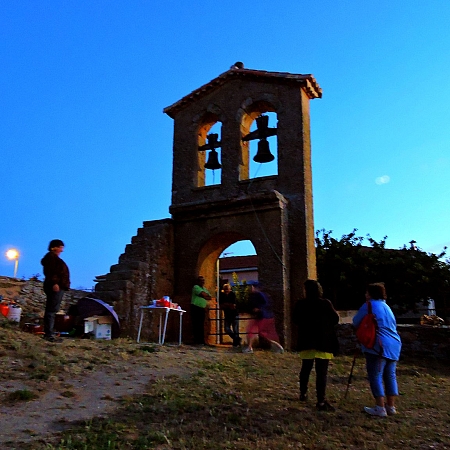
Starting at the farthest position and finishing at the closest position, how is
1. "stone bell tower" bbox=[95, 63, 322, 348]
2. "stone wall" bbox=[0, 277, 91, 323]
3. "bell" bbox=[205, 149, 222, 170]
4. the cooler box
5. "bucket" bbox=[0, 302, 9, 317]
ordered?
"bell" bbox=[205, 149, 222, 170], "stone bell tower" bbox=[95, 63, 322, 348], "stone wall" bbox=[0, 277, 91, 323], the cooler box, "bucket" bbox=[0, 302, 9, 317]

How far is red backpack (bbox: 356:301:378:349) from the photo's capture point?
5879mm

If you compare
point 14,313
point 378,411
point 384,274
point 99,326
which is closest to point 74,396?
point 378,411

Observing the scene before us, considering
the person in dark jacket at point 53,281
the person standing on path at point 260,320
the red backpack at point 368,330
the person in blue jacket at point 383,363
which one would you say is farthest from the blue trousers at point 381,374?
the person in dark jacket at point 53,281

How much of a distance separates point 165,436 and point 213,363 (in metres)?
3.73

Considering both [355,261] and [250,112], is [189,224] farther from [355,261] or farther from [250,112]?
[355,261]

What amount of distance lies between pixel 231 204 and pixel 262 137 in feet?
6.29

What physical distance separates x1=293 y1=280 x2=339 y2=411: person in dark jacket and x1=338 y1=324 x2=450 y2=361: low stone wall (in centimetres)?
461

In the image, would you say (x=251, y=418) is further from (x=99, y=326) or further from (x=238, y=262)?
(x=238, y=262)

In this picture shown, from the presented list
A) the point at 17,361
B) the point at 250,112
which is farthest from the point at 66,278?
the point at 250,112

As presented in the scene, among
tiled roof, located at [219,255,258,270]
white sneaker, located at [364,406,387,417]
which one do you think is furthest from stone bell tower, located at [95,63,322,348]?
tiled roof, located at [219,255,258,270]

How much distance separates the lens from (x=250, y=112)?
13.7 m

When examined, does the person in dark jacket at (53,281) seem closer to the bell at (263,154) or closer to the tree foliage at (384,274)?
the bell at (263,154)

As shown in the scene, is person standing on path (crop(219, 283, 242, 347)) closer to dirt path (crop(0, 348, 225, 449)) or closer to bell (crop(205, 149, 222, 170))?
bell (crop(205, 149, 222, 170))

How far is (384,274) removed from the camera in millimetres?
24500
